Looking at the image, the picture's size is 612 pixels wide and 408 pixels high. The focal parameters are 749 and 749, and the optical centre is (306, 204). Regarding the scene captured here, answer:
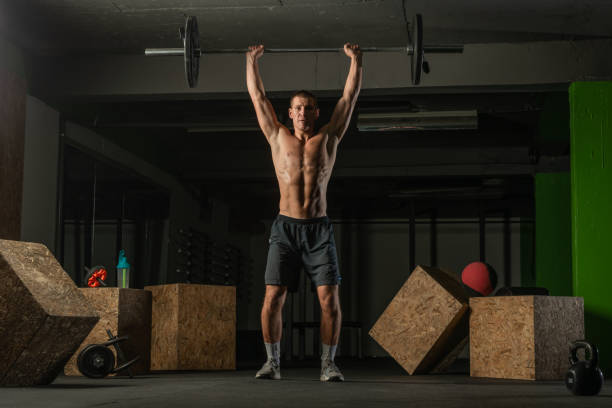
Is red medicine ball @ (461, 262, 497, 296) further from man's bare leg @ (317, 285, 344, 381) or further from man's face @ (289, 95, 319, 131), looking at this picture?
man's face @ (289, 95, 319, 131)

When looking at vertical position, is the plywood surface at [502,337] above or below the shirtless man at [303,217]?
below

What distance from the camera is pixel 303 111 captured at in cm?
370

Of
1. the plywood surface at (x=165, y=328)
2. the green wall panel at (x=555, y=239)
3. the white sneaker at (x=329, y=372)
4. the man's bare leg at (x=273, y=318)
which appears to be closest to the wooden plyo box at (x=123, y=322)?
the plywood surface at (x=165, y=328)

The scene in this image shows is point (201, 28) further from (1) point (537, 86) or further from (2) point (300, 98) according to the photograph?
(1) point (537, 86)

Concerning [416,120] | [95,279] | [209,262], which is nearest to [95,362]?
[95,279]

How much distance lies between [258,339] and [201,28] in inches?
240

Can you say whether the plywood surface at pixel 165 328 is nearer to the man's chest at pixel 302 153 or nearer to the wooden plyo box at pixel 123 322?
the wooden plyo box at pixel 123 322

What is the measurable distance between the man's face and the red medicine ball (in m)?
3.33

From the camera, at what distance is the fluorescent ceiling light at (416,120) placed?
21.0ft

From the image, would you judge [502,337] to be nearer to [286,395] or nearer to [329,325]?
[329,325]

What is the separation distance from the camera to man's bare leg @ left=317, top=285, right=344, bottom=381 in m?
3.65

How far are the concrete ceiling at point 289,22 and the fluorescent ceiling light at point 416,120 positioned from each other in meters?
1.24

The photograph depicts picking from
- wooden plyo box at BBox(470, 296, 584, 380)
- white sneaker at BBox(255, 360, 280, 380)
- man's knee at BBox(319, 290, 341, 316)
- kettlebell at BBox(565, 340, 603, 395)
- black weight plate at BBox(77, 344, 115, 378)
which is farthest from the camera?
wooden plyo box at BBox(470, 296, 584, 380)

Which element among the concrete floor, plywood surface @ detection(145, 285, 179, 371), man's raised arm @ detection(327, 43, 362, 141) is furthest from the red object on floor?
man's raised arm @ detection(327, 43, 362, 141)
